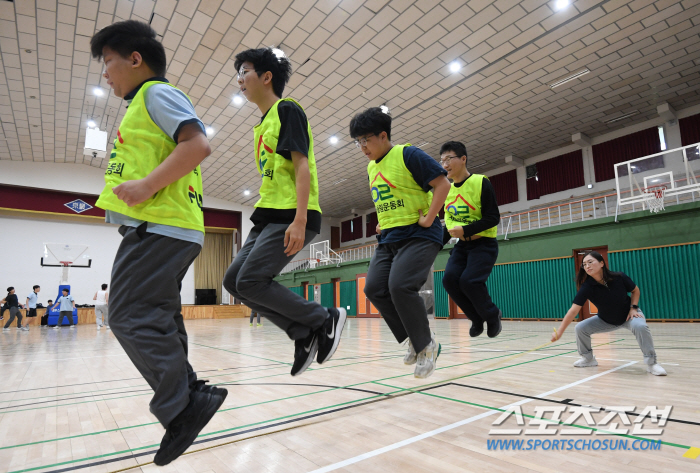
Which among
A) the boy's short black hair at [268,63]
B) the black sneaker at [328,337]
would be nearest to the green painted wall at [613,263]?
the black sneaker at [328,337]

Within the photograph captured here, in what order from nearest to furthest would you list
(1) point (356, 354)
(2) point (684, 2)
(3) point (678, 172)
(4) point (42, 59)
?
1. (1) point (356, 354)
2. (2) point (684, 2)
3. (4) point (42, 59)
4. (3) point (678, 172)

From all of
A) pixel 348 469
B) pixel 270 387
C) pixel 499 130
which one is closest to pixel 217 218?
pixel 499 130

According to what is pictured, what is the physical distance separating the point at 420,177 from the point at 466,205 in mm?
1004

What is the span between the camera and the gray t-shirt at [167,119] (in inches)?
47.2

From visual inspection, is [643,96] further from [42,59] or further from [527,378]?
[42,59]

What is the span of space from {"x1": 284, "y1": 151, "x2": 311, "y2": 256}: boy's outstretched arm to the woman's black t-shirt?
2540 millimetres

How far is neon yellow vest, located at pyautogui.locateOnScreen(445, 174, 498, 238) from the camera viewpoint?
309 cm

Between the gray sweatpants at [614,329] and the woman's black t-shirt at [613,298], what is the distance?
5cm

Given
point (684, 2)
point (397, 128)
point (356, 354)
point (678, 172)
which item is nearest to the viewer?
point (356, 354)

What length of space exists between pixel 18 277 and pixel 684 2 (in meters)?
24.6

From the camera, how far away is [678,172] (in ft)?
38.2

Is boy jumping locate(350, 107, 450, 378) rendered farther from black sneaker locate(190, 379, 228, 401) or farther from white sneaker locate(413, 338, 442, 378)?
black sneaker locate(190, 379, 228, 401)

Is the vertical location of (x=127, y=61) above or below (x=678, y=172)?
below

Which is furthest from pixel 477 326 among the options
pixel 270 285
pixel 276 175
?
pixel 276 175
